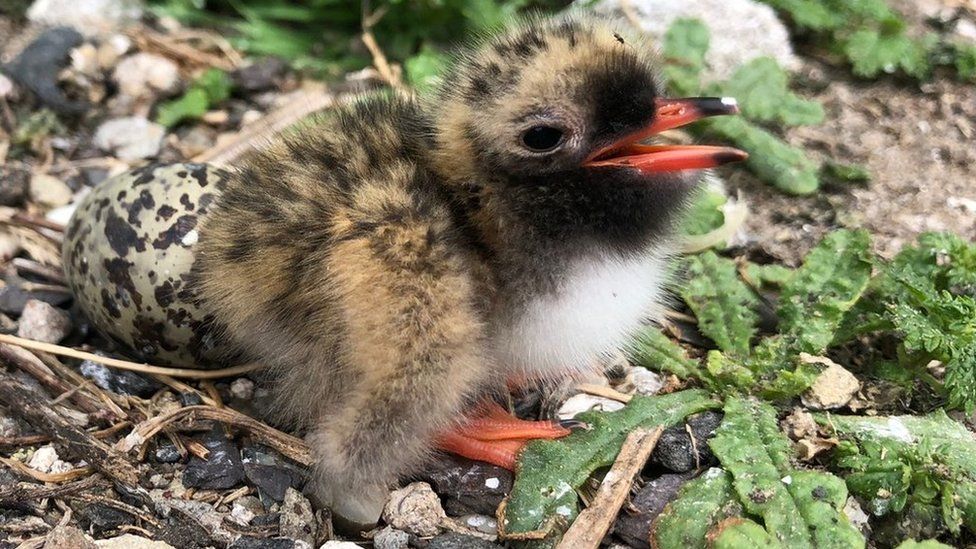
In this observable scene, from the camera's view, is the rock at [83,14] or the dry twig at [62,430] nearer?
the dry twig at [62,430]

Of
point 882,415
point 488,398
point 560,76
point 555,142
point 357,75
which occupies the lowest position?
point 882,415

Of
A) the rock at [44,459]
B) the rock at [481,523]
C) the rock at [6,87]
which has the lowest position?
the rock at [481,523]

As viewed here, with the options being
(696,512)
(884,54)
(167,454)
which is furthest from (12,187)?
(884,54)

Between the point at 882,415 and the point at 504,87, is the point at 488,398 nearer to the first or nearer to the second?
the point at 504,87

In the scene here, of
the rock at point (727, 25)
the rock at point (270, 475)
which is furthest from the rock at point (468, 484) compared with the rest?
the rock at point (727, 25)

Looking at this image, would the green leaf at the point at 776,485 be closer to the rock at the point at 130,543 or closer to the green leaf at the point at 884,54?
the rock at the point at 130,543

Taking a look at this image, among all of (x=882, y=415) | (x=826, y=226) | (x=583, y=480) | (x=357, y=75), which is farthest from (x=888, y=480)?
(x=357, y=75)

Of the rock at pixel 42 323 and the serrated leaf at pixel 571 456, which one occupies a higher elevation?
the rock at pixel 42 323
